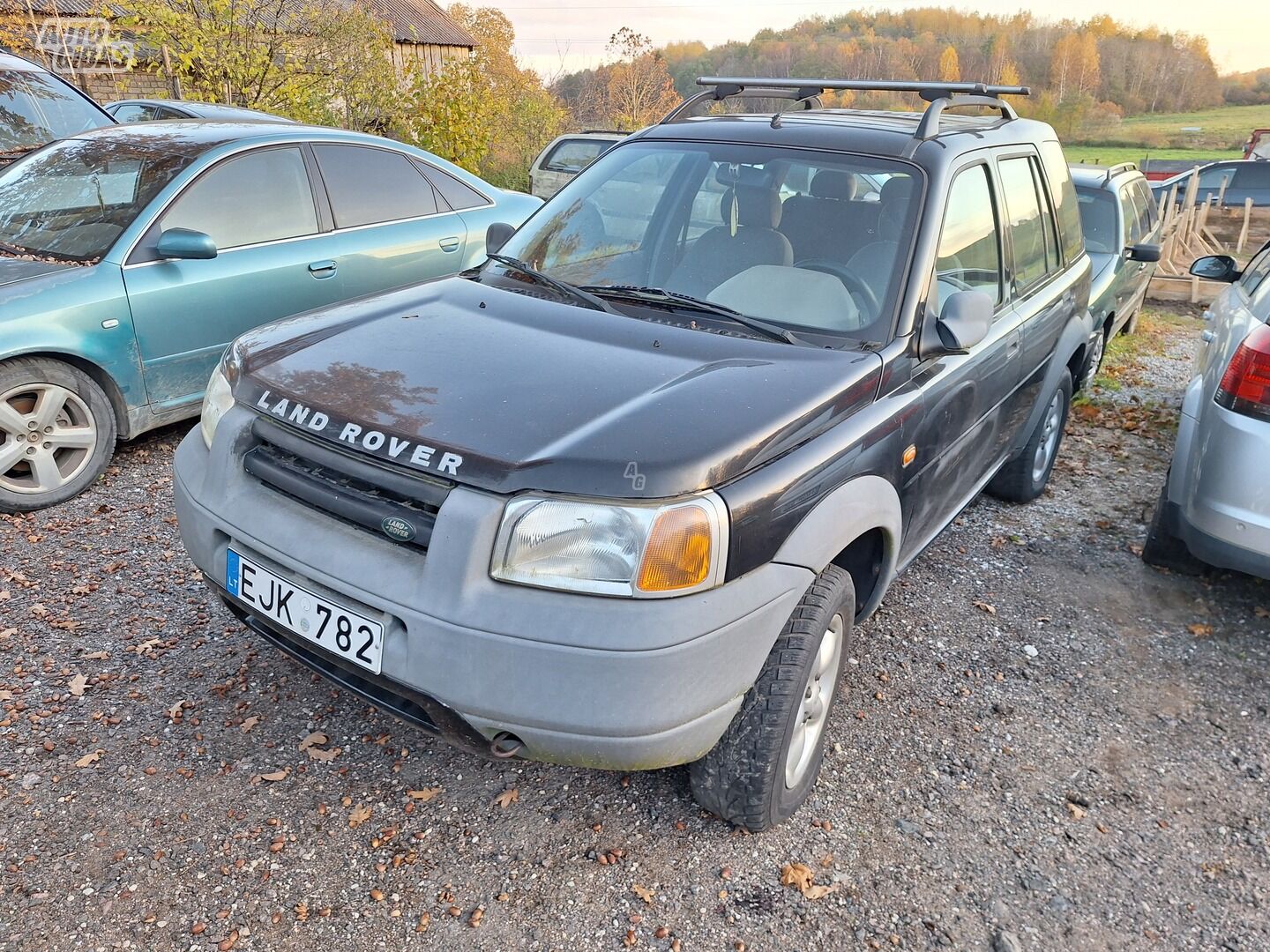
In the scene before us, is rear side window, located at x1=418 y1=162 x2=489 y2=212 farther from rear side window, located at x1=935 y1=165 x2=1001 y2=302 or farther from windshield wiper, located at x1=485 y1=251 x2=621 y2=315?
rear side window, located at x1=935 y1=165 x2=1001 y2=302

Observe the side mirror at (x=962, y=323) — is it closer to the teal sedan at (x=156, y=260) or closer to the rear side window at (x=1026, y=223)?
the rear side window at (x=1026, y=223)

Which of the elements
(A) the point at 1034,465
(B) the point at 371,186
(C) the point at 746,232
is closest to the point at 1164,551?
(A) the point at 1034,465

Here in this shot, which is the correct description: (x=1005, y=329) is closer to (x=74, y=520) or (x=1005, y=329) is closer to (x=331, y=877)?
(x=331, y=877)

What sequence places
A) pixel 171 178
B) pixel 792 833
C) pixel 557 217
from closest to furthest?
pixel 792 833 → pixel 557 217 → pixel 171 178

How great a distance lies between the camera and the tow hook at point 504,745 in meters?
2.03

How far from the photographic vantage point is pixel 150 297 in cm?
430

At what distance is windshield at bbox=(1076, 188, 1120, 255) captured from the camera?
6988mm

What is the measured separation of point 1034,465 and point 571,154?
8.28m

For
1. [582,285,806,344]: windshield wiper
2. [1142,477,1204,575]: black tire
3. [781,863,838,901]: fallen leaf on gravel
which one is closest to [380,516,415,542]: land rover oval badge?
[582,285,806,344]: windshield wiper

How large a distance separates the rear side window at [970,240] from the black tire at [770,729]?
121 cm

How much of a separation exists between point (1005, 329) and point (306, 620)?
2759 mm

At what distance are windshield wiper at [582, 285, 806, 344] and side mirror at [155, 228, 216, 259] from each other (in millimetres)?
2338

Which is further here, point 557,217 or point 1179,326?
point 1179,326

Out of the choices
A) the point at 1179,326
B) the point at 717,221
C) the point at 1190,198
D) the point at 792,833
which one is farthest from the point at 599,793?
the point at 1190,198
